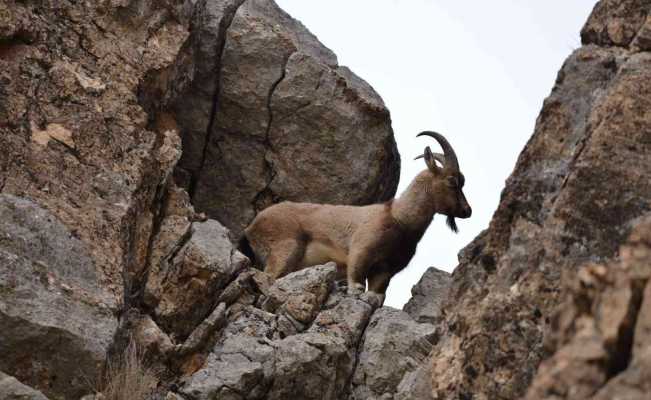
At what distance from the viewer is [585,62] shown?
7.28 metres

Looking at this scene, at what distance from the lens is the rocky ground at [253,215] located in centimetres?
609

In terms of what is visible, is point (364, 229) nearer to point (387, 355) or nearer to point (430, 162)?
point (430, 162)

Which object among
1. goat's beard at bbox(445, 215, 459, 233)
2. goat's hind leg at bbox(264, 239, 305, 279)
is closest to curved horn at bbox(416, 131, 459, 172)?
goat's beard at bbox(445, 215, 459, 233)

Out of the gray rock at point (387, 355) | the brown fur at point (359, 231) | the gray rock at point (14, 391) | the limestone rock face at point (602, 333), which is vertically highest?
the brown fur at point (359, 231)

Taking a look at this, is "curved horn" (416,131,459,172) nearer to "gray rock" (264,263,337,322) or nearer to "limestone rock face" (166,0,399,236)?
"limestone rock face" (166,0,399,236)

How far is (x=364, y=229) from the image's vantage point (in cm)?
1439

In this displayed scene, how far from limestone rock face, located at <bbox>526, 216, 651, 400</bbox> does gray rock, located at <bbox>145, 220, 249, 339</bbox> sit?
656 cm

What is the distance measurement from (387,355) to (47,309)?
343cm

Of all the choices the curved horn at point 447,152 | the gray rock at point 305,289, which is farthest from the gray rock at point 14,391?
the curved horn at point 447,152

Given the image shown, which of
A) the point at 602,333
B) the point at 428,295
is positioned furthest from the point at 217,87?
the point at 602,333

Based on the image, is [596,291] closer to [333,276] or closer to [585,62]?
[585,62]

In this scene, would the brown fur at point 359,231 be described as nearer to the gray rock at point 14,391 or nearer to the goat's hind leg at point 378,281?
the goat's hind leg at point 378,281

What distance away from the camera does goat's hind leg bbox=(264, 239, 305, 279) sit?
14.4 metres

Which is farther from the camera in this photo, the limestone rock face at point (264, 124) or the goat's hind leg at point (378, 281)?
the limestone rock face at point (264, 124)
